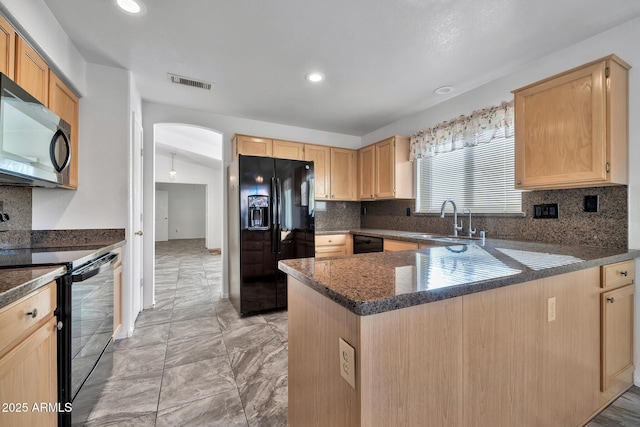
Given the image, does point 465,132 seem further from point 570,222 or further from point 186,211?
point 186,211

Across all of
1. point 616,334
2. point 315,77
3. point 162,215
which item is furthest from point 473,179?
point 162,215

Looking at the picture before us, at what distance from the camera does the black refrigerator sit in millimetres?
3014

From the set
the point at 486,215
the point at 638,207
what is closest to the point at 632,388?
the point at 638,207

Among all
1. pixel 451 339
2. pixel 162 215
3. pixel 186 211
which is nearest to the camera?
pixel 451 339

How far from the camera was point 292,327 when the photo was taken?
1278mm

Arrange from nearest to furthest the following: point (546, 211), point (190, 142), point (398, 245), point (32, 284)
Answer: point (32, 284) → point (546, 211) → point (398, 245) → point (190, 142)

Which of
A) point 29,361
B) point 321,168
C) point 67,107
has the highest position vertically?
point 67,107

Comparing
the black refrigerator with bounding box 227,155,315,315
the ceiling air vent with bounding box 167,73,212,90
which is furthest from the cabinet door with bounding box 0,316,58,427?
the ceiling air vent with bounding box 167,73,212,90

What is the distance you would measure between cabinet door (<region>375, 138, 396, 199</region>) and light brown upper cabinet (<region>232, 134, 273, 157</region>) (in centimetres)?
152

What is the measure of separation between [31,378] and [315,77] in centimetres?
275

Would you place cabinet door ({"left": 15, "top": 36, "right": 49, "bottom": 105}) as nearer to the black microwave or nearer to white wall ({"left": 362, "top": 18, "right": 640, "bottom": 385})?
the black microwave

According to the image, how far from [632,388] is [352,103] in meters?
3.32

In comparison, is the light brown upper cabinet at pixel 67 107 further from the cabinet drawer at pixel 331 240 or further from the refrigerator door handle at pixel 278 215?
the cabinet drawer at pixel 331 240

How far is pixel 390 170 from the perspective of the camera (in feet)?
12.0
